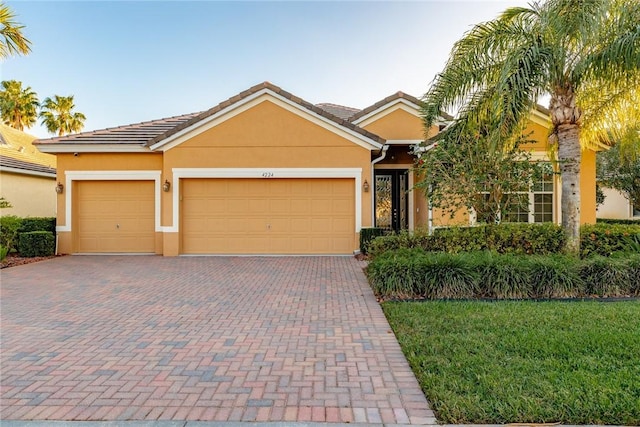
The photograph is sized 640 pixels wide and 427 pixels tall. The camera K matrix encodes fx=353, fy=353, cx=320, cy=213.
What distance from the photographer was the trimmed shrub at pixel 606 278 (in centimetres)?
660

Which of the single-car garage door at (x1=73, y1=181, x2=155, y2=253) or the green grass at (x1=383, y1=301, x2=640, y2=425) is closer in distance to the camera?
the green grass at (x1=383, y1=301, x2=640, y2=425)

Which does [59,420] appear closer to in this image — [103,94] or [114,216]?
[114,216]

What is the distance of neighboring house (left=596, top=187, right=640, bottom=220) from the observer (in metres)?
22.0

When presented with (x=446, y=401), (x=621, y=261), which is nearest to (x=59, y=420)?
(x=446, y=401)

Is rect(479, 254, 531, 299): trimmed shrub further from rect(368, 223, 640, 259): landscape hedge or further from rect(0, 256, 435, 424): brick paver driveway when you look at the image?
rect(0, 256, 435, 424): brick paver driveway

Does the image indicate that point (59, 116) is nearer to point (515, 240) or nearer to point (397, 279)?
point (397, 279)

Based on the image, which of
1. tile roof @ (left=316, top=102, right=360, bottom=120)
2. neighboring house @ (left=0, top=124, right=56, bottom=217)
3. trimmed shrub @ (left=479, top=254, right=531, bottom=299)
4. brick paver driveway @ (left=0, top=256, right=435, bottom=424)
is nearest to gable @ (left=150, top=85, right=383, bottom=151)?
tile roof @ (left=316, top=102, right=360, bottom=120)

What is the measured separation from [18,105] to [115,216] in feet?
89.4

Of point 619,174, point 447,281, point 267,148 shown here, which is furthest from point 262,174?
point 619,174

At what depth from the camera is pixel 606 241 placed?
27.2ft

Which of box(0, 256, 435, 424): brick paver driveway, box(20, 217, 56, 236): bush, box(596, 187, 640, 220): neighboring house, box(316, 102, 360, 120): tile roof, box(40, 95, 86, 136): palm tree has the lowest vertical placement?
box(0, 256, 435, 424): brick paver driveway

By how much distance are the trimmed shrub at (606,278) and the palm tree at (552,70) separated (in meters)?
1.31

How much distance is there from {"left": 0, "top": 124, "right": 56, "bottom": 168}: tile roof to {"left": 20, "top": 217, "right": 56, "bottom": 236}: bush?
491 centimetres

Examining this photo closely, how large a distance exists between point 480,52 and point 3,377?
9.94m
